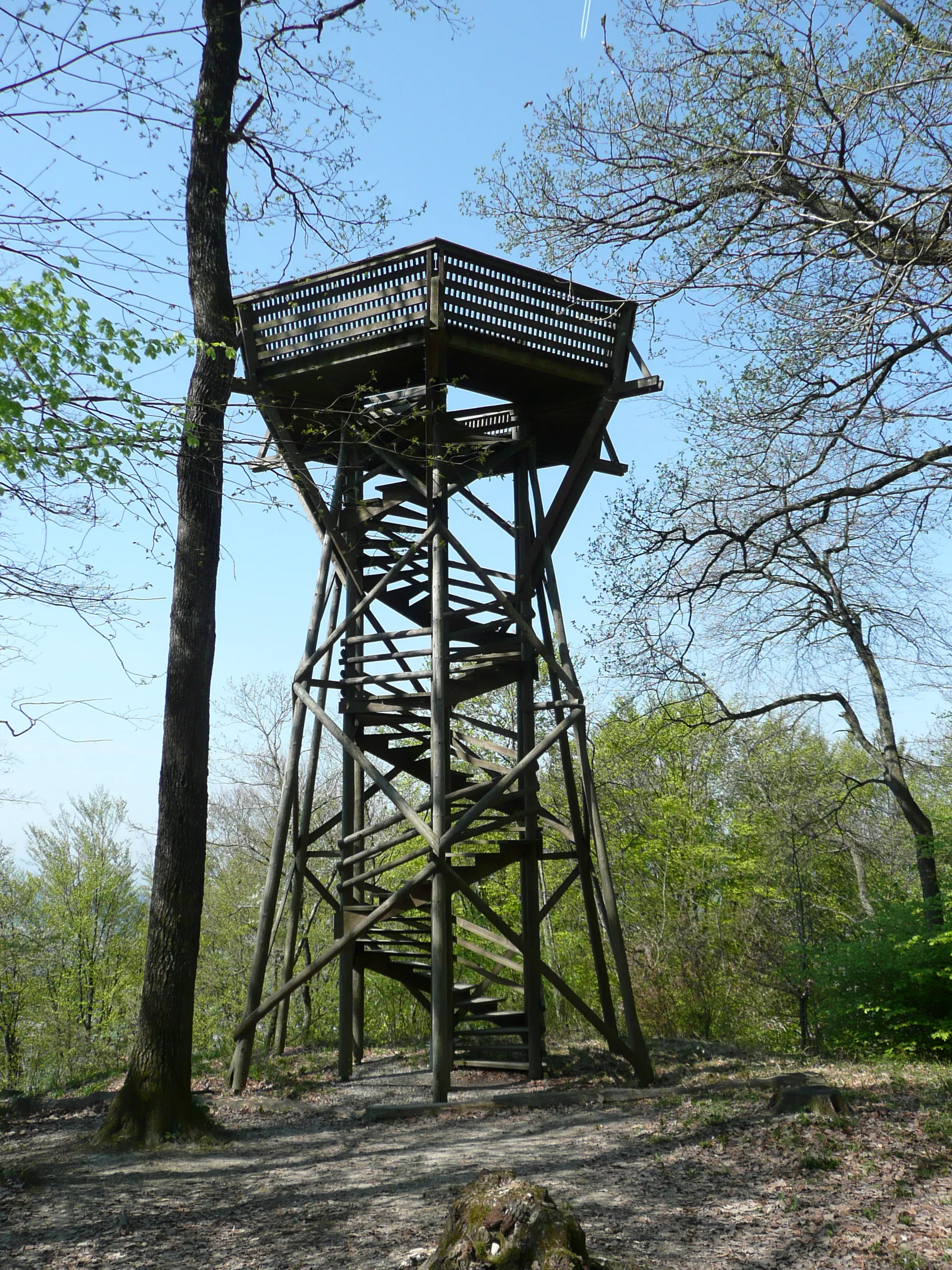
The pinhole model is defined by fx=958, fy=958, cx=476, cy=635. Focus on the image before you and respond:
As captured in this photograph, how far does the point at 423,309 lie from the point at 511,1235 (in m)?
7.25

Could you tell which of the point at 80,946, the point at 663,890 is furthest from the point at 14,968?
the point at 663,890

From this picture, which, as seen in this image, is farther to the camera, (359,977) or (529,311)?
(359,977)

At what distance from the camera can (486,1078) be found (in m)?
9.73

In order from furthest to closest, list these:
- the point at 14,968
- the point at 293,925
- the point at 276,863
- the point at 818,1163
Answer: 1. the point at 14,968
2. the point at 293,925
3. the point at 276,863
4. the point at 818,1163

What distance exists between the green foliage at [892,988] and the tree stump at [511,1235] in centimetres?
756

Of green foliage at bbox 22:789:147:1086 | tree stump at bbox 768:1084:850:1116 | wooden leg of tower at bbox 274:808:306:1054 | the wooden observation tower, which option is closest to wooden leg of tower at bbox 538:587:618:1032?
the wooden observation tower

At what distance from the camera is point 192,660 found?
25.2 feet

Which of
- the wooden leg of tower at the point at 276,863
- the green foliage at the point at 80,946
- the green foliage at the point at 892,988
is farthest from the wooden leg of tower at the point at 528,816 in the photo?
the green foliage at the point at 80,946

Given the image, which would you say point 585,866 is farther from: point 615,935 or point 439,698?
point 439,698

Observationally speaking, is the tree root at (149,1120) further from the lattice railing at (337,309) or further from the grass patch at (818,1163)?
the lattice railing at (337,309)

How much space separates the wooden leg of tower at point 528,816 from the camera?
9344mm

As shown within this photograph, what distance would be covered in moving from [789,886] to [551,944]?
18.2 feet

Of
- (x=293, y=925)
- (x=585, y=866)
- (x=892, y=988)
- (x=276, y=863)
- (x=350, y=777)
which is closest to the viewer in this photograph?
(x=276, y=863)

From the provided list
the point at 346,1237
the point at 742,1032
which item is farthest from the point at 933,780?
the point at 346,1237
